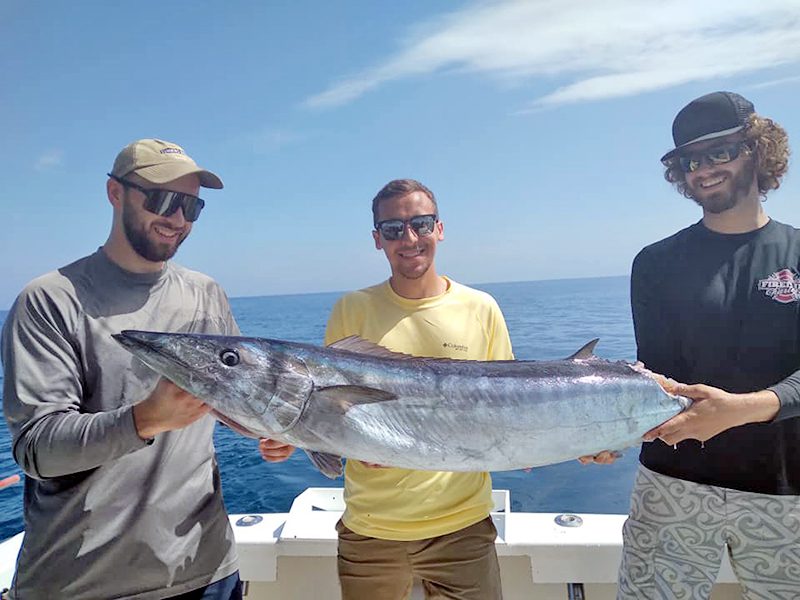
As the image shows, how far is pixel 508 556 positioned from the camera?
4156 millimetres

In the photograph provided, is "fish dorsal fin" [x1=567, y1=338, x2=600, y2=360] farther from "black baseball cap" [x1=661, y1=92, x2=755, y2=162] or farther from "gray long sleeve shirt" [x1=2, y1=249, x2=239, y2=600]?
"gray long sleeve shirt" [x1=2, y1=249, x2=239, y2=600]

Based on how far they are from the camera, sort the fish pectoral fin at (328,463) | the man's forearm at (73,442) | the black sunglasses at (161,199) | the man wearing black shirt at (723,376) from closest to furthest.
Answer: the man's forearm at (73,442)
the fish pectoral fin at (328,463)
the black sunglasses at (161,199)
the man wearing black shirt at (723,376)

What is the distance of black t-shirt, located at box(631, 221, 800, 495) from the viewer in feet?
9.65

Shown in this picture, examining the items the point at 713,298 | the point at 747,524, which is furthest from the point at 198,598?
the point at 713,298

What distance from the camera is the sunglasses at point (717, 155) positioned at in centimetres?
311

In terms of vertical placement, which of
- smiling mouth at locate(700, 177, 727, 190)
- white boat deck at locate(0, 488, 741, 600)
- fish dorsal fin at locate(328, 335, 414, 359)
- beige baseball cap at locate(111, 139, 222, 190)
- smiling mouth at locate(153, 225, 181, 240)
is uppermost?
beige baseball cap at locate(111, 139, 222, 190)

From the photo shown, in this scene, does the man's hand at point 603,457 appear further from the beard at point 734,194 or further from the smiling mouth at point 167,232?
the smiling mouth at point 167,232

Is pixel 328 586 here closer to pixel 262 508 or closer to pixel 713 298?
pixel 713 298

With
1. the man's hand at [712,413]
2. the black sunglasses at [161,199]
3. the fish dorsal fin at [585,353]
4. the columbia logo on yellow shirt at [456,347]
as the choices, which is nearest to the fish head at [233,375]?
the black sunglasses at [161,199]

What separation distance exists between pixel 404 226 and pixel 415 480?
139 centimetres

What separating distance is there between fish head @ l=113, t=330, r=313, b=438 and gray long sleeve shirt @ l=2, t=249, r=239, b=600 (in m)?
0.25

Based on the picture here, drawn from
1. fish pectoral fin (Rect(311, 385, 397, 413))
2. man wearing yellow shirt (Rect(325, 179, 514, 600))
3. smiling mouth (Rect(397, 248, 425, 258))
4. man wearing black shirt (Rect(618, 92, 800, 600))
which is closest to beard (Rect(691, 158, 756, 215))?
man wearing black shirt (Rect(618, 92, 800, 600))

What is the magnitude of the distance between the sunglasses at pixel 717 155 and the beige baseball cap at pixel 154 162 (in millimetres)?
2574

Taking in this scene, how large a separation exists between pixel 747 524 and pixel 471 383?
5.41 ft
